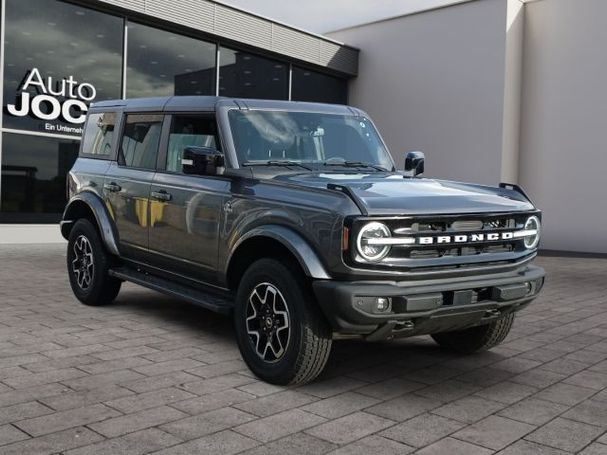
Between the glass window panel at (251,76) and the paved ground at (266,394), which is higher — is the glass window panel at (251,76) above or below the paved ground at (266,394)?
above

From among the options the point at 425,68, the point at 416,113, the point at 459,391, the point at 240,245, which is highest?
the point at 425,68

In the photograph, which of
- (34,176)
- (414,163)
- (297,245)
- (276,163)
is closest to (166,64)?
(34,176)

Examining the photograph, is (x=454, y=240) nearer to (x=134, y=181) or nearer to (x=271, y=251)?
(x=271, y=251)

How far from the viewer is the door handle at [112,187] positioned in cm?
603

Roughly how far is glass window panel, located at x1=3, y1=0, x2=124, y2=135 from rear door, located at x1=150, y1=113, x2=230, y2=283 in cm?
844

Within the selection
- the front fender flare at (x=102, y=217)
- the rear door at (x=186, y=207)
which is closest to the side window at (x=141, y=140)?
the rear door at (x=186, y=207)

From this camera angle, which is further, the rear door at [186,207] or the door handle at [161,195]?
the door handle at [161,195]

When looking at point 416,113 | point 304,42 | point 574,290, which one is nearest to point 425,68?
point 416,113

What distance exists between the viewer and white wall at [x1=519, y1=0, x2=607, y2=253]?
1495 centimetres

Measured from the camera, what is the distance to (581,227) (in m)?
15.1

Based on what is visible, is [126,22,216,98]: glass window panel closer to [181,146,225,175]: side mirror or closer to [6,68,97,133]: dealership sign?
[6,68,97,133]: dealership sign

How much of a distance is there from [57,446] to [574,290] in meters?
7.78

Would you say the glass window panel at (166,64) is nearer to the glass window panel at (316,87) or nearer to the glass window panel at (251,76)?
the glass window panel at (251,76)

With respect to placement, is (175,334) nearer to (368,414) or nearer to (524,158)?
(368,414)
